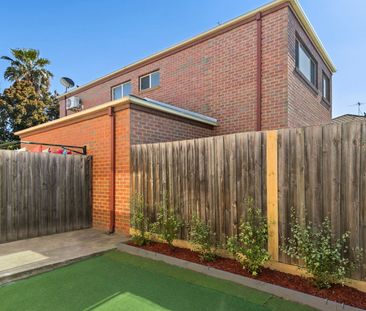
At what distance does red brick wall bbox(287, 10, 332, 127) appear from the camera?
7.33 m

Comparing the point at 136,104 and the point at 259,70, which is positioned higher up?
the point at 259,70

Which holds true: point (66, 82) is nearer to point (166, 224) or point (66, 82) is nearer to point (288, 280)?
point (166, 224)

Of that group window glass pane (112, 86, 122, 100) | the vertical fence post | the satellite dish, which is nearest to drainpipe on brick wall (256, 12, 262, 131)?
the vertical fence post

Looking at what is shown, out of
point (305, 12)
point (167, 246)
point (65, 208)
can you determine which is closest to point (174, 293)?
point (167, 246)

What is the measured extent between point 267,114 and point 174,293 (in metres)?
5.58

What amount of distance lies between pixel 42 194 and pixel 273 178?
5.38 meters

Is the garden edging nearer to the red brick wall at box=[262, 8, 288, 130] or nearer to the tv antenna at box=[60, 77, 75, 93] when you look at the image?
the red brick wall at box=[262, 8, 288, 130]

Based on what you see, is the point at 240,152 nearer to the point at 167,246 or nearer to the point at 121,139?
the point at 167,246

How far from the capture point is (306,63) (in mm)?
8758

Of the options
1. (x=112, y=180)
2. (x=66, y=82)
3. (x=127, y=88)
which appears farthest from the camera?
(x=66, y=82)

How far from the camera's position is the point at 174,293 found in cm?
344

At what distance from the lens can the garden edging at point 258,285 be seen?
2.98m

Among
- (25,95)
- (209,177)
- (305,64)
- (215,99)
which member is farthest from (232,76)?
(25,95)

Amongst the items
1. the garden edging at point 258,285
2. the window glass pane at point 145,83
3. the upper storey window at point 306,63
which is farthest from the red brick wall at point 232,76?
the garden edging at point 258,285
